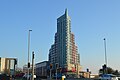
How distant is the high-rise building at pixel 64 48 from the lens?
185 m

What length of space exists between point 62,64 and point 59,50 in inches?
396

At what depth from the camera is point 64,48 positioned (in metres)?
186

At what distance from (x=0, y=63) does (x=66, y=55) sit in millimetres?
85498

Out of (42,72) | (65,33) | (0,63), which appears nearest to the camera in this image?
(0,63)

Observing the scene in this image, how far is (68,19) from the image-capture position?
196m

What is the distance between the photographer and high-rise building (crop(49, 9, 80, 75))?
185m

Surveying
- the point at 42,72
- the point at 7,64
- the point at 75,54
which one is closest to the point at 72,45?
the point at 75,54

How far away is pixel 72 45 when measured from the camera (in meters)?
194

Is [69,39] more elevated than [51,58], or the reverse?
[69,39]

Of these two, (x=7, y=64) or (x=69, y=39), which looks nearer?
(x=7, y=64)

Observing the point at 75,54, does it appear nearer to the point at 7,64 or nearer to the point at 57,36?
the point at 57,36

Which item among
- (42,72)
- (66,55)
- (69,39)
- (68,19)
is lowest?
(42,72)

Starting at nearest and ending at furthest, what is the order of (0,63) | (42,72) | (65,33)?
(0,63) < (42,72) < (65,33)

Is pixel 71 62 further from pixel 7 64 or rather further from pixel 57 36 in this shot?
pixel 7 64
